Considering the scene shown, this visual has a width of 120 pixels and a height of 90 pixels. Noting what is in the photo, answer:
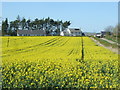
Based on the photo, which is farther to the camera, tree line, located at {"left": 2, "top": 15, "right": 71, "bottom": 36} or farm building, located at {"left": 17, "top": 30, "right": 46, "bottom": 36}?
farm building, located at {"left": 17, "top": 30, "right": 46, "bottom": 36}

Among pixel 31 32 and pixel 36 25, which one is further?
pixel 31 32

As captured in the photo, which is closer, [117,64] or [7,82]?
[7,82]

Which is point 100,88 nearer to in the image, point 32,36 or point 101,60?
point 101,60

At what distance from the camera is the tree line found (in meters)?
11.6

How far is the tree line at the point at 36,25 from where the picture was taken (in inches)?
456

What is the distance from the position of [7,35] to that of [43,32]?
2.31 metres

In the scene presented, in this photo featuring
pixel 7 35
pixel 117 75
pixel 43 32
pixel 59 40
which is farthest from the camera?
pixel 59 40

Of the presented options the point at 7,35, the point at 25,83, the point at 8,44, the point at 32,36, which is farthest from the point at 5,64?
the point at 32,36

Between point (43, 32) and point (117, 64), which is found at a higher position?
point (43, 32)

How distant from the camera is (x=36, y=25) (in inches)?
508

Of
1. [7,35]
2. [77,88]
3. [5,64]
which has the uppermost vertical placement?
[7,35]

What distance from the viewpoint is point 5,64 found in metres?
7.08

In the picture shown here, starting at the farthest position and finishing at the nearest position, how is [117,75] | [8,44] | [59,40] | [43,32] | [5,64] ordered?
[59,40], [43,32], [8,44], [5,64], [117,75]

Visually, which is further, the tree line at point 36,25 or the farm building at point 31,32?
the farm building at point 31,32
